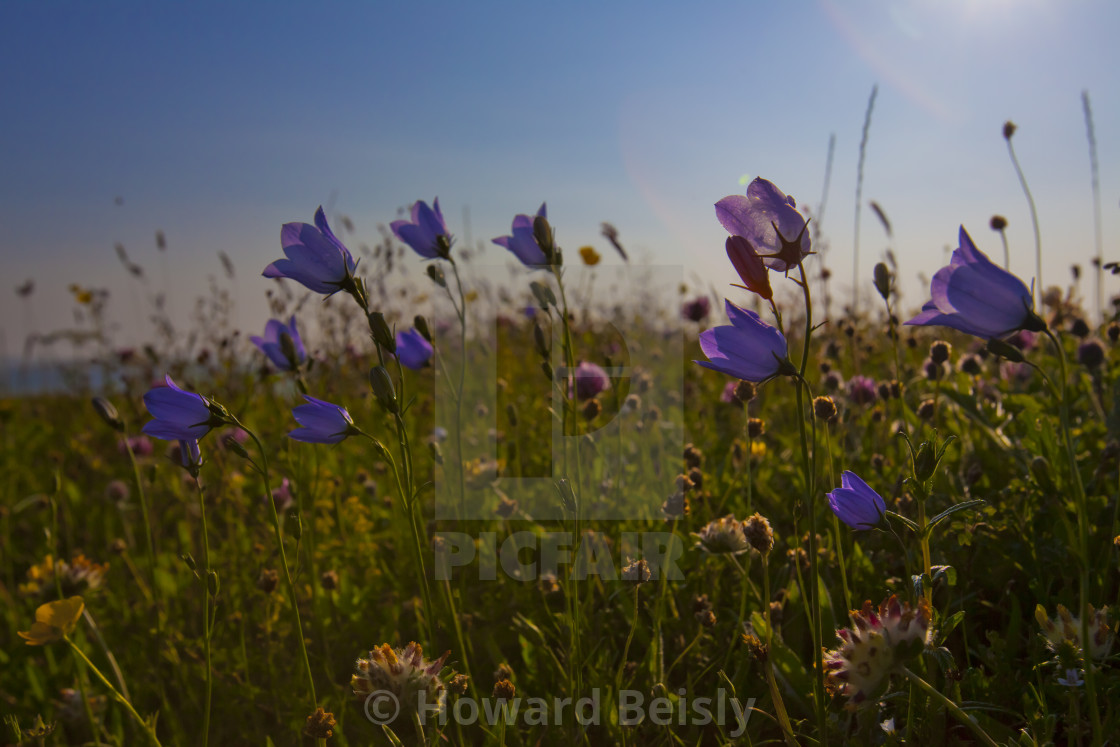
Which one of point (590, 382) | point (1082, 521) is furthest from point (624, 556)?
point (1082, 521)

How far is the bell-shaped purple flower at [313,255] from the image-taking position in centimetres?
118

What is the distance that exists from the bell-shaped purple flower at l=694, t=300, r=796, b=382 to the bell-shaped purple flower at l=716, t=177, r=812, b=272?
0.09 metres

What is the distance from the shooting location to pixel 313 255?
3.88ft

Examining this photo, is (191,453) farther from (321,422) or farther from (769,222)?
(769,222)

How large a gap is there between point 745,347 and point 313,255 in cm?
77

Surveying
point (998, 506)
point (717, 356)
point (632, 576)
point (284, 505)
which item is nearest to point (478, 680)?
point (632, 576)

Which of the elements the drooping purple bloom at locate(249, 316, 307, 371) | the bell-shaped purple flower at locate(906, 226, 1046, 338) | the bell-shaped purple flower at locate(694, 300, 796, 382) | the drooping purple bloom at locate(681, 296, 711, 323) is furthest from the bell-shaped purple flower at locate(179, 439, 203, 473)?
the drooping purple bloom at locate(681, 296, 711, 323)

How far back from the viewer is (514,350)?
15.6ft

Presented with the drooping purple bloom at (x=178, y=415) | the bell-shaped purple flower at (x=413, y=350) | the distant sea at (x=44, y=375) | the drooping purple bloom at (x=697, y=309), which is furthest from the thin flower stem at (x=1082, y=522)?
the distant sea at (x=44, y=375)

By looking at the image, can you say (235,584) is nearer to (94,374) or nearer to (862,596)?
(862,596)

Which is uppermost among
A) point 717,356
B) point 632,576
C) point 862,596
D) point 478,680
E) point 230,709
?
point 717,356

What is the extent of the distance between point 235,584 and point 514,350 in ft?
9.37

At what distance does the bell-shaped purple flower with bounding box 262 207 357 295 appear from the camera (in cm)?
118

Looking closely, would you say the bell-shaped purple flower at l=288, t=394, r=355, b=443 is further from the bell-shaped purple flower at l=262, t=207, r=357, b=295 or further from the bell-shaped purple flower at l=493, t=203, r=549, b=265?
the bell-shaped purple flower at l=493, t=203, r=549, b=265
